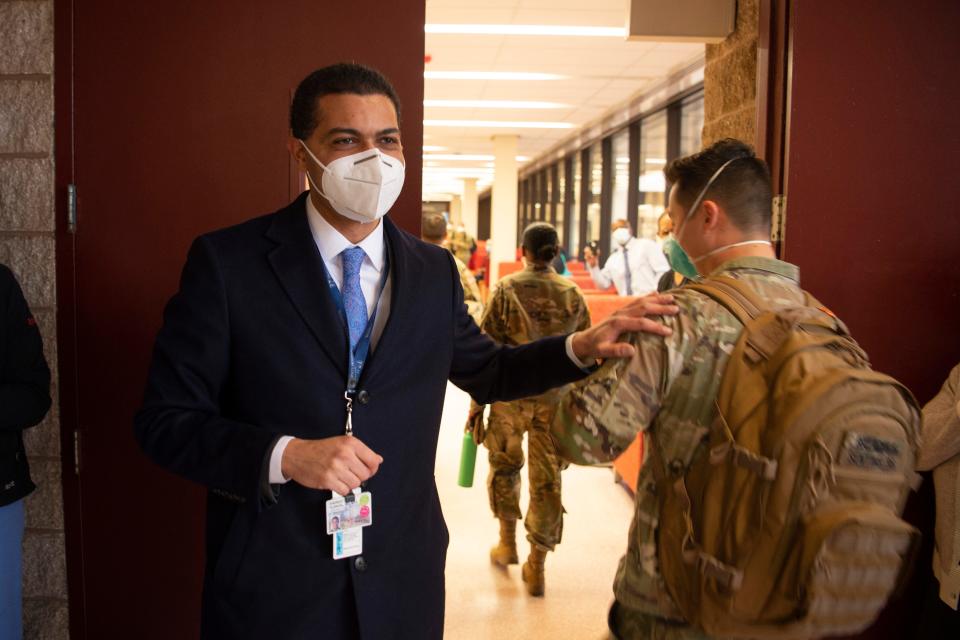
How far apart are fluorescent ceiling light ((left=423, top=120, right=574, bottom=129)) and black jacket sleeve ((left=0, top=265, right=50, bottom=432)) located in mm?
12571

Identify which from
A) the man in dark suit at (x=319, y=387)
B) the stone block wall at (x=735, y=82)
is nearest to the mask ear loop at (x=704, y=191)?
the man in dark suit at (x=319, y=387)

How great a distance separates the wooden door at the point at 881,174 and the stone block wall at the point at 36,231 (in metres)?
2.07

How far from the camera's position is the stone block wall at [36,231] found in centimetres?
218

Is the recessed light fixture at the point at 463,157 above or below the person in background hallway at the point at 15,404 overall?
above

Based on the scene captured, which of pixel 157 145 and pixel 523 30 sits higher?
pixel 523 30

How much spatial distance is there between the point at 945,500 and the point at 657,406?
4.64 feet

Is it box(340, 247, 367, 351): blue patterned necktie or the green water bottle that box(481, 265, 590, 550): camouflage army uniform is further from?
box(340, 247, 367, 351): blue patterned necktie

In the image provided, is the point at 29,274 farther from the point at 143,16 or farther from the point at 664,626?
the point at 664,626

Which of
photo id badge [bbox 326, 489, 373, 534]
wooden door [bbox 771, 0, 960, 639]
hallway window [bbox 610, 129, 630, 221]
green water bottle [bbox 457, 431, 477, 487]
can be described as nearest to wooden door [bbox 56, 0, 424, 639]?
photo id badge [bbox 326, 489, 373, 534]

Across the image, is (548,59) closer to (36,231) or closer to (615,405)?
(36,231)

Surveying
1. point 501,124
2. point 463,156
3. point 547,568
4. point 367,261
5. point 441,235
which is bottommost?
point 547,568

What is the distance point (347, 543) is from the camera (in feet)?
4.61

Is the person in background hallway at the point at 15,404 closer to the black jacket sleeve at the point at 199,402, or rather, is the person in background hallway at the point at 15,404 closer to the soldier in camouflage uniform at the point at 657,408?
the black jacket sleeve at the point at 199,402

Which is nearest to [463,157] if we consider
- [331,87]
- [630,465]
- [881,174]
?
[630,465]
